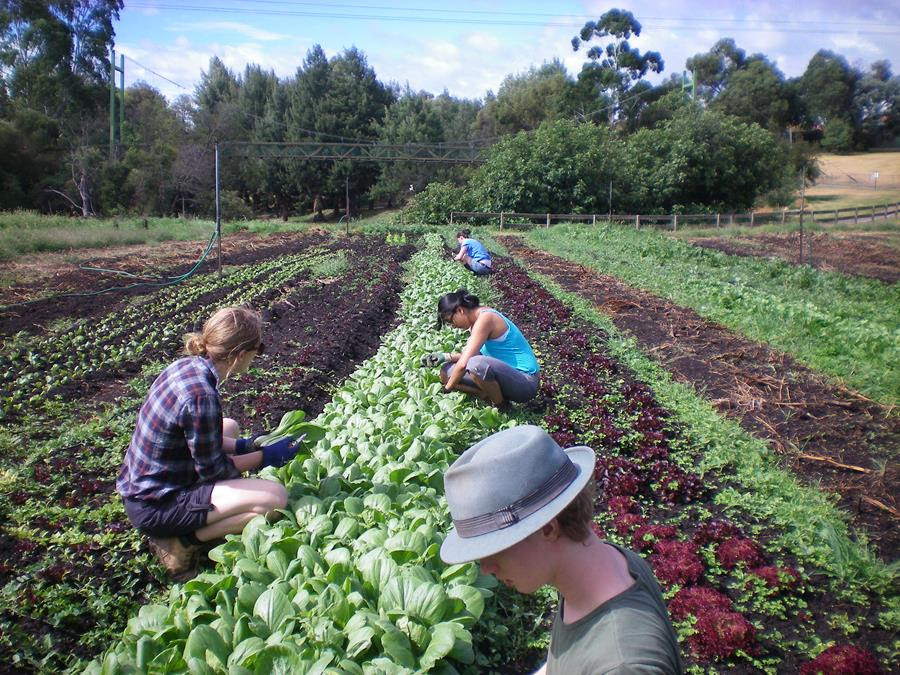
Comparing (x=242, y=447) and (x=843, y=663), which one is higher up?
(x=242, y=447)

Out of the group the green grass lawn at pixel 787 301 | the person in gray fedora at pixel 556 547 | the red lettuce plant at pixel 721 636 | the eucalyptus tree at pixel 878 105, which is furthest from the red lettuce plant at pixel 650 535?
the eucalyptus tree at pixel 878 105

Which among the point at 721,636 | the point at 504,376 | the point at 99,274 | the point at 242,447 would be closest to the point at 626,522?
the point at 721,636

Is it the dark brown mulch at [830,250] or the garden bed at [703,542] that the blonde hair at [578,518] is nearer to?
the garden bed at [703,542]

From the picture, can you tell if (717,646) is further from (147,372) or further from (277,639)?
(147,372)

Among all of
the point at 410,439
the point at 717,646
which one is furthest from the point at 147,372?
the point at 717,646

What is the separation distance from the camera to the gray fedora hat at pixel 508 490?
4.93ft

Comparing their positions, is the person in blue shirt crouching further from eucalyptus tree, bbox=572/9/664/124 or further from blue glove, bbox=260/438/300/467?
eucalyptus tree, bbox=572/9/664/124

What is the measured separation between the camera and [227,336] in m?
3.61

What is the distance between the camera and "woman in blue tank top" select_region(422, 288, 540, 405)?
5.82m

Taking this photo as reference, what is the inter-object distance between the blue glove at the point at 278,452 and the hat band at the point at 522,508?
2848 mm

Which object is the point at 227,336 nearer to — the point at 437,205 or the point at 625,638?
the point at 625,638

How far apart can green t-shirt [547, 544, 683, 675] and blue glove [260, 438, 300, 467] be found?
2850 millimetres

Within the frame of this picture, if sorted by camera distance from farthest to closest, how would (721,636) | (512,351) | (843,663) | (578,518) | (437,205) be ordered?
(437,205), (512,351), (721,636), (843,663), (578,518)

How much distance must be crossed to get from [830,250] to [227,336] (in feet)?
80.9
